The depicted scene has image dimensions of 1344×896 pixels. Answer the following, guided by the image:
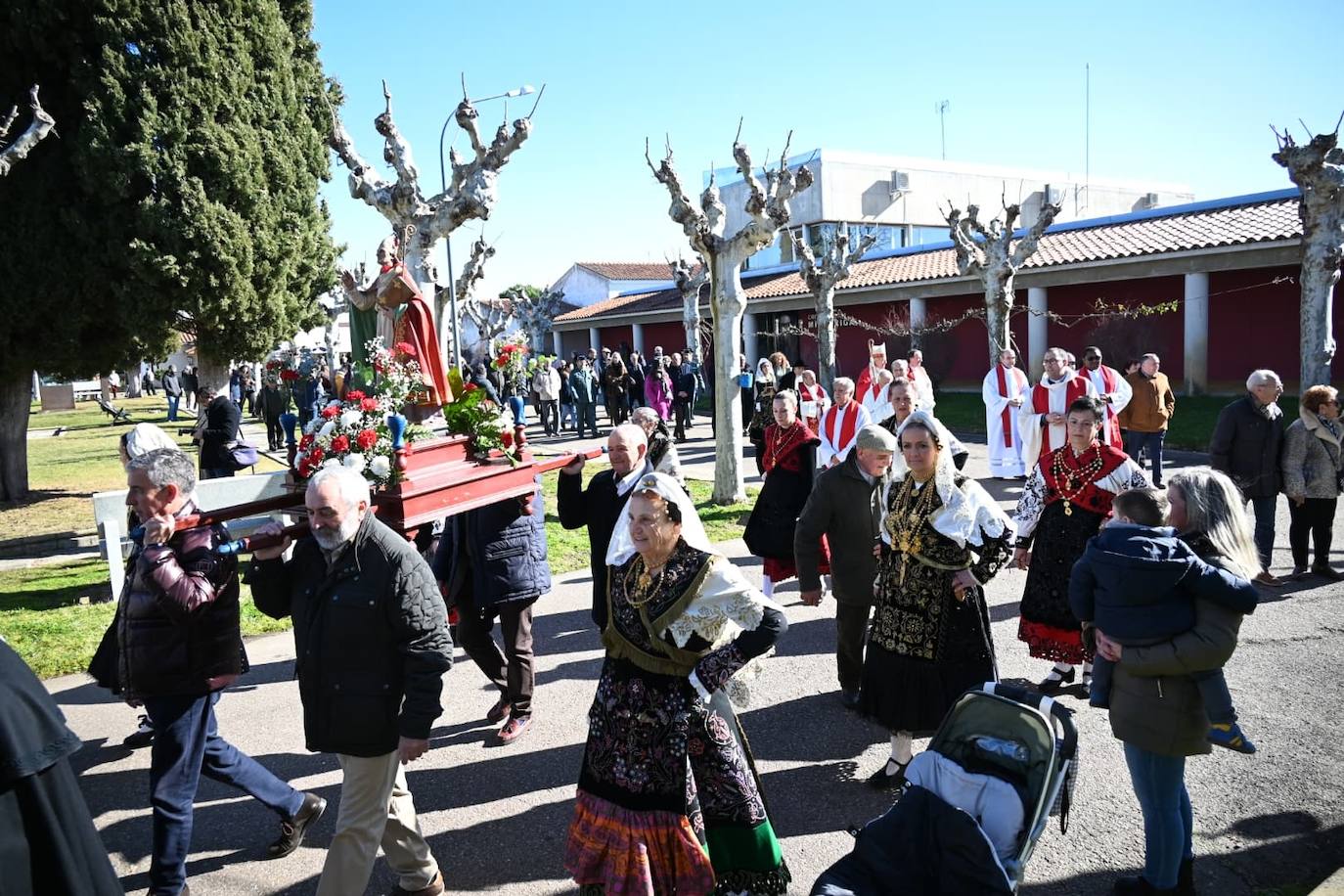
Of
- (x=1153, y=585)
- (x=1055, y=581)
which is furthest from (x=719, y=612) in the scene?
(x=1055, y=581)

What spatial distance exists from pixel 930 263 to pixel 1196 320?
29.2 feet

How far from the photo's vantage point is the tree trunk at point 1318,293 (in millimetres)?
14281

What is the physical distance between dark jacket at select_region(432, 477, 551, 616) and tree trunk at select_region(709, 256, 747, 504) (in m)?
6.71

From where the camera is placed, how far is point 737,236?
39.7 feet

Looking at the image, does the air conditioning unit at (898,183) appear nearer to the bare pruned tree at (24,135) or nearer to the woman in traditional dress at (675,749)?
the bare pruned tree at (24,135)

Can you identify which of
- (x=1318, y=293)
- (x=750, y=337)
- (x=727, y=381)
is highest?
(x=750, y=337)

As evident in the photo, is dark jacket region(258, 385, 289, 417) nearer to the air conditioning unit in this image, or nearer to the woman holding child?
the woman holding child

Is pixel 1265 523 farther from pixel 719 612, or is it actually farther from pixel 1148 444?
pixel 719 612

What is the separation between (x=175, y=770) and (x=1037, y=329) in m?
25.6

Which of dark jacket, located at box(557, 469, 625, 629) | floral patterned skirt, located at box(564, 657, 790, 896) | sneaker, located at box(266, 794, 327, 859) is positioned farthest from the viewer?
dark jacket, located at box(557, 469, 625, 629)

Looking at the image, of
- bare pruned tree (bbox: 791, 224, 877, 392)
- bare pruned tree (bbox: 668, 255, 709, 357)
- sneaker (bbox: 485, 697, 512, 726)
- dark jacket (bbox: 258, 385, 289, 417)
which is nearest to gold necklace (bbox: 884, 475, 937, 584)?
sneaker (bbox: 485, 697, 512, 726)

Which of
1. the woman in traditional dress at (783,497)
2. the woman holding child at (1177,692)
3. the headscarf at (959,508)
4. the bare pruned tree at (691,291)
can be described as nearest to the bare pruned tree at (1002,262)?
the bare pruned tree at (691,291)

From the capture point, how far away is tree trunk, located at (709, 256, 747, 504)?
12.0 m

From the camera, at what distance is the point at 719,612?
11.0 ft
